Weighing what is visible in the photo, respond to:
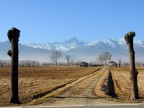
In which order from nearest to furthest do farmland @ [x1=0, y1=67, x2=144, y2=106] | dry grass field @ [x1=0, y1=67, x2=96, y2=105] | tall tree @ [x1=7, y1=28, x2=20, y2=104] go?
farmland @ [x1=0, y1=67, x2=144, y2=106] < tall tree @ [x1=7, y1=28, x2=20, y2=104] < dry grass field @ [x1=0, y1=67, x2=96, y2=105]

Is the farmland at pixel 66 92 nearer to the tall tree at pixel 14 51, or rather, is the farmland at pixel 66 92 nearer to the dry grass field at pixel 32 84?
the dry grass field at pixel 32 84

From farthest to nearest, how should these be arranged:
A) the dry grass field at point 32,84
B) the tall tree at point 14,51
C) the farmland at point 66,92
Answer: the dry grass field at point 32,84
the tall tree at point 14,51
the farmland at point 66,92

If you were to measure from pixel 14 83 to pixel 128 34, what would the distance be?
7597 mm

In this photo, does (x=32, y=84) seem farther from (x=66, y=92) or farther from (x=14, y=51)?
(x=14, y=51)

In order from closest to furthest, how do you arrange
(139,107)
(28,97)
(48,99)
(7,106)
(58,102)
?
(139,107)
(7,106)
(58,102)
(48,99)
(28,97)

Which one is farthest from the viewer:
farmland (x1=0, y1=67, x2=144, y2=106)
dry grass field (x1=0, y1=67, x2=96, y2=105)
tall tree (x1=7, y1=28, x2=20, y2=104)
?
dry grass field (x1=0, y1=67, x2=96, y2=105)

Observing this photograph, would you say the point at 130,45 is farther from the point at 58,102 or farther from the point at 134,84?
the point at 58,102

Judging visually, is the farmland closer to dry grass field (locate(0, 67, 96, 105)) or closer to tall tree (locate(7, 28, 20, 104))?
dry grass field (locate(0, 67, 96, 105))

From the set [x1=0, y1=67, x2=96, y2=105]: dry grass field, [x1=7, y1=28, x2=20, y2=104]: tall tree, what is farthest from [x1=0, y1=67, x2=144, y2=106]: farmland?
[x1=7, y1=28, x2=20, y2=104]: tall tree

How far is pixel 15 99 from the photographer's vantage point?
72.3ft

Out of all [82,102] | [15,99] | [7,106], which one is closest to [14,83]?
[15,99]

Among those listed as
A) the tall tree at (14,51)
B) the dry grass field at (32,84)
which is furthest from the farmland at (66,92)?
the tall tree at (14,51)

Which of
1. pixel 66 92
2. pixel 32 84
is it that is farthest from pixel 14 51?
pixel 32 84

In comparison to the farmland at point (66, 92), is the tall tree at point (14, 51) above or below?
above
